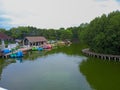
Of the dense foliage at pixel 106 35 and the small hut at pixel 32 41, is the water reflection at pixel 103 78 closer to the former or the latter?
the dense foliage at pixel 106 35

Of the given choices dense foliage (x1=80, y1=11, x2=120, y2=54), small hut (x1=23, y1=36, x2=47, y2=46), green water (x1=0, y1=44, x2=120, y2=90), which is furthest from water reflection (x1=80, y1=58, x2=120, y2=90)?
small hut (x1=23, y1=36, x2=47, y2=46)

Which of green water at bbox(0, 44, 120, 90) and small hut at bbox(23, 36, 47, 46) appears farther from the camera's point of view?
small hut at bbox(23, 36, 47, 46)

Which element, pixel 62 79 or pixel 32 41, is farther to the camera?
pixel 32 41

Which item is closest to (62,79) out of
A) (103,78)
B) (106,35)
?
(103,78)

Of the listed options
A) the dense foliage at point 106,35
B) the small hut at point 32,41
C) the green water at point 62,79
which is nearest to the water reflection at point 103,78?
the green water at point 62,79

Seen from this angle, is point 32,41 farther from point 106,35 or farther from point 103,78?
point 103,78

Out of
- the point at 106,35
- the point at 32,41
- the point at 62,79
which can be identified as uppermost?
the point at 106,35

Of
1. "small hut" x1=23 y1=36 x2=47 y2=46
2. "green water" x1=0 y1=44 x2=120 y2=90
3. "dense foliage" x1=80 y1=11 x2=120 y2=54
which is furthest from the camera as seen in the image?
"small hut" x1=23 y1=36 x2=47 y2=46

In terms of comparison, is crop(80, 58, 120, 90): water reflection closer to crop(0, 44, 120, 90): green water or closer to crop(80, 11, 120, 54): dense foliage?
crop(0, 44, 120, 90): green water

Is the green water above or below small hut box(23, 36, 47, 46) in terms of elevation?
below

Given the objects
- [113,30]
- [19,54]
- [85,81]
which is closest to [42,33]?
[19,54]

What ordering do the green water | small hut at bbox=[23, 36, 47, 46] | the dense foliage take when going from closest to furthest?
the green water, the dense foliage, small hut at bbox=[23, 36, 47, 46]
